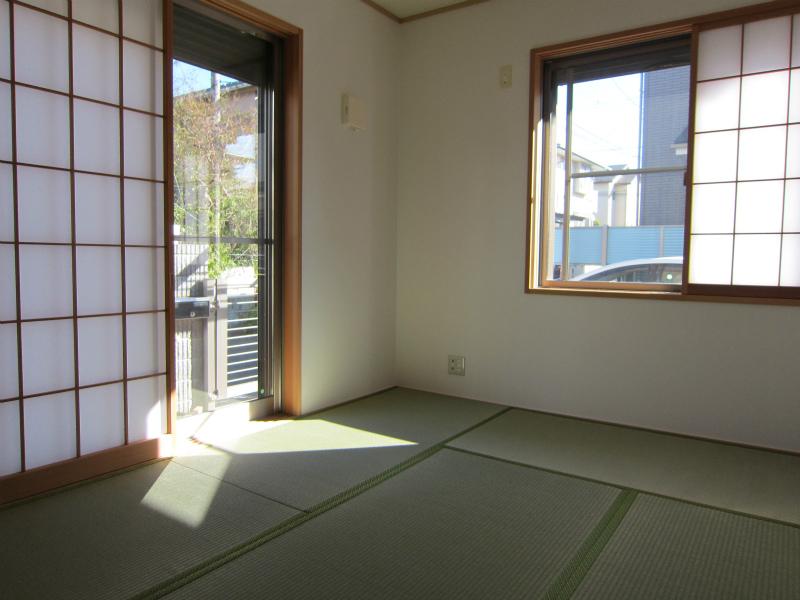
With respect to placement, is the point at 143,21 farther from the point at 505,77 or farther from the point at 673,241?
the point at 673,241

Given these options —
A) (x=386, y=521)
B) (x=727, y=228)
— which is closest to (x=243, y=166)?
(x=386, y=521)

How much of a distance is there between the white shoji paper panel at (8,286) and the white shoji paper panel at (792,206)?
3.56 metres

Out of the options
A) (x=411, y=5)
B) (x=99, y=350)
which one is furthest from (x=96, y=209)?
(x=411, y=5)

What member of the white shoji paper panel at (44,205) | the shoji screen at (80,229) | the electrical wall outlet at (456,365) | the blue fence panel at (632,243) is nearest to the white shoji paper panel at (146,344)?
the shoji screen at (80,229)

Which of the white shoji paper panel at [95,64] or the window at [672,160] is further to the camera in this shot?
the window at [672,160]

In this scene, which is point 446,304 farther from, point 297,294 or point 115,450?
point 115,450

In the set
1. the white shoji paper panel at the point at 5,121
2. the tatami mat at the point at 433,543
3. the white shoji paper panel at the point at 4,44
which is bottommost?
the tatami mat at the point at 433,543

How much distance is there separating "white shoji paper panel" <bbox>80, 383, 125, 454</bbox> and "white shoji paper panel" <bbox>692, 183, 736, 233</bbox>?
3077 millimetres

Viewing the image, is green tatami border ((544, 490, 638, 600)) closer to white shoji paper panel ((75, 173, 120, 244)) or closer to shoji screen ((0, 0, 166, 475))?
shoji screen ((0, 0, 166, 475))

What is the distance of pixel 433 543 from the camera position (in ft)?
6.57

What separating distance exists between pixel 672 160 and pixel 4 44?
3291mm

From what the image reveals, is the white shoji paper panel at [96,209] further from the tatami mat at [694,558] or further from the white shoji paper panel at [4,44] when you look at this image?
the tatami mat at [694,558]

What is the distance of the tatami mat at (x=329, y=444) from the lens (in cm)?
251

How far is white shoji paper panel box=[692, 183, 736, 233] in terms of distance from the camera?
10.2ft
